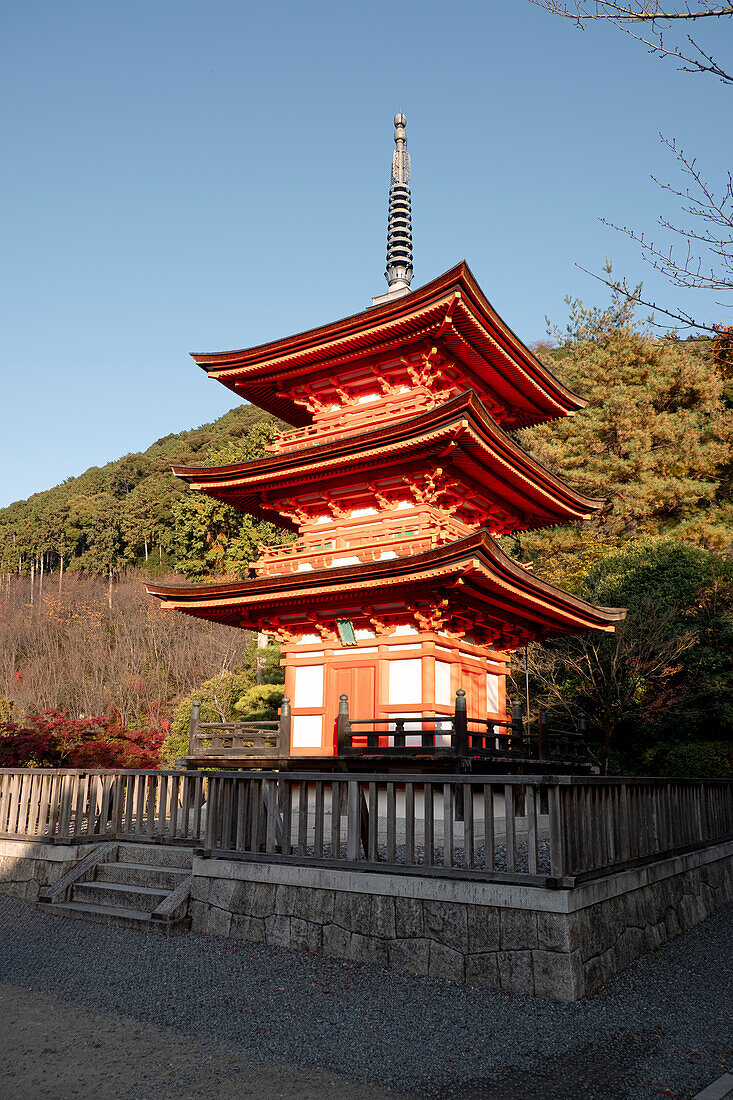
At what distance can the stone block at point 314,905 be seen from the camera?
276 inches

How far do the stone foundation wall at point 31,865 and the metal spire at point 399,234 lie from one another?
16.0 metres

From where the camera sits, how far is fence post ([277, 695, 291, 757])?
1419 centimetres

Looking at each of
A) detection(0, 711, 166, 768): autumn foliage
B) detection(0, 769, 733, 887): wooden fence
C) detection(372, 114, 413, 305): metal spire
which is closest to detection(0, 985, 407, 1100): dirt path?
detection(0, 769, 733, 887): wooden fence

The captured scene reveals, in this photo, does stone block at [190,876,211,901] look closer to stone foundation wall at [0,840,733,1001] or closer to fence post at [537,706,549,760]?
stone foundation wall at [0,840,733,1001]

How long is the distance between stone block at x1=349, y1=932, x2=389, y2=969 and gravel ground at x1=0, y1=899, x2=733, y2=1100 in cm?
11

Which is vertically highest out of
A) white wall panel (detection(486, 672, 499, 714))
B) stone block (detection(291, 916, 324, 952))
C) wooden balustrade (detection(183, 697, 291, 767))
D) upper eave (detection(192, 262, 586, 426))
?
upper eave (detection(192, 262, 586, 426))

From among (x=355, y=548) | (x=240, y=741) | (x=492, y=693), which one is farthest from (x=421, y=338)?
(x=240, y=741)

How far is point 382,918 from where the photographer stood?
6660 mm

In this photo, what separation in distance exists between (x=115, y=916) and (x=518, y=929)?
193 inches

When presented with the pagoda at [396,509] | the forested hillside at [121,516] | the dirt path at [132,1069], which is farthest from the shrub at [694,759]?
the forested hillside at [121,516]

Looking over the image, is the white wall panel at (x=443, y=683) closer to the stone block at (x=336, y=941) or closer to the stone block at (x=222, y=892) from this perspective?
the stone block at (x=222, y=892)

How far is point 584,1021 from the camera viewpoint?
17.5ft

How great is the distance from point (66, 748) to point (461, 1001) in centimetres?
1609

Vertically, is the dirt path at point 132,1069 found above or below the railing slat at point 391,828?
below
